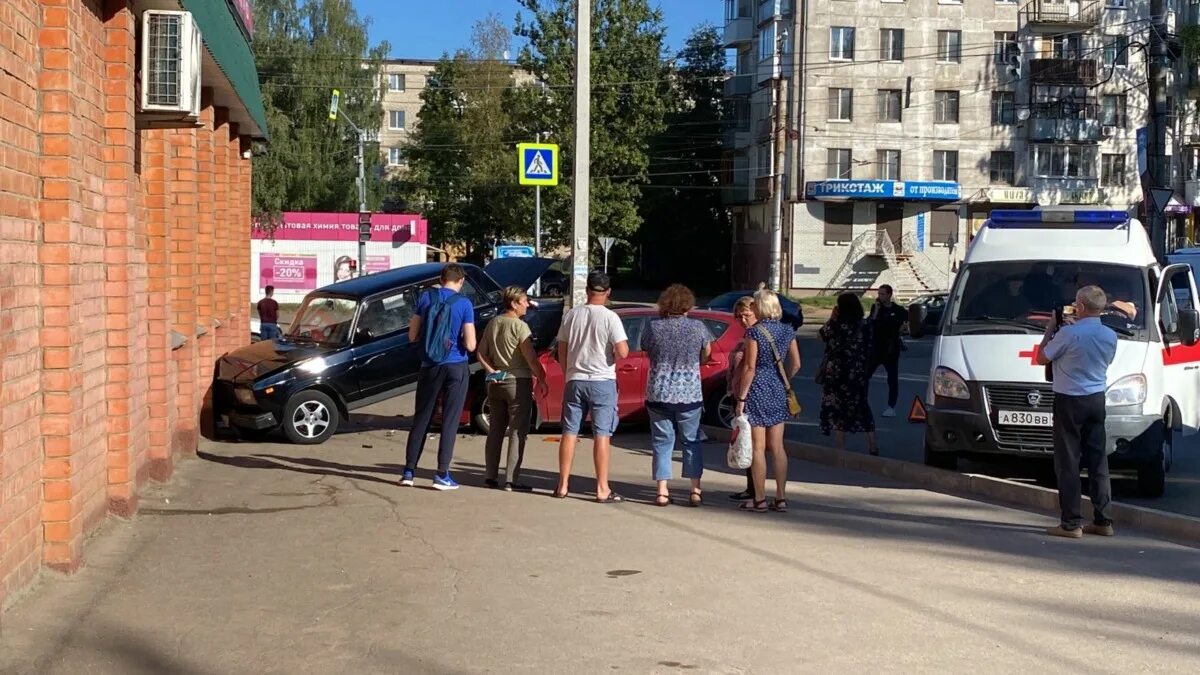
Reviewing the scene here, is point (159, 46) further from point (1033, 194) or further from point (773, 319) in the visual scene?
point (1033, 194)

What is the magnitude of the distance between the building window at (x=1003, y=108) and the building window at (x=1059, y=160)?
1842 millimetres

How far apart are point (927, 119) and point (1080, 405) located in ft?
178

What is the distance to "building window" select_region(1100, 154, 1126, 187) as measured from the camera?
2498 inches

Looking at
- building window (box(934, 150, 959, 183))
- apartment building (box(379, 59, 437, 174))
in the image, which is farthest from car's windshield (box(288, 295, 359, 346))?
apartment building (box(379, 59, 437, 174))

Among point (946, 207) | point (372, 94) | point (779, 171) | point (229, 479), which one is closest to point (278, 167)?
point (372, 94)

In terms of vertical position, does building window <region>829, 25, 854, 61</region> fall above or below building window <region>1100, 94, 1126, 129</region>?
above

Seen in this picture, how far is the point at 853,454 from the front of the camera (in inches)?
530

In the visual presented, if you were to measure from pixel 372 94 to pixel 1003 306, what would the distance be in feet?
189

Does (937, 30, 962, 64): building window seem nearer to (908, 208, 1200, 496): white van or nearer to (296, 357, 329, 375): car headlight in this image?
(908, 208, 1200, 496): white van

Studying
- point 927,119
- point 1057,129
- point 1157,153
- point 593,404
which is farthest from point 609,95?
point 593,404

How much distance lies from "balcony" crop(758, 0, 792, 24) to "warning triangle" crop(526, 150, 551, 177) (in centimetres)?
4353

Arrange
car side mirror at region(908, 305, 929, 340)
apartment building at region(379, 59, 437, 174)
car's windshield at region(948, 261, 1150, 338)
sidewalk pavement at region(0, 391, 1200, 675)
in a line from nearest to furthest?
sidewalk pavement at region(0, 391, 1200, 675)
car's windshield at region(948, 261, 1150, 338)
car side mirror at region(908, 305, 929, 340)
apartment building at region(379, 59, 437, 174)

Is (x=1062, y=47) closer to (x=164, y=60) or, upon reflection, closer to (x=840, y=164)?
(x=840, y=164)

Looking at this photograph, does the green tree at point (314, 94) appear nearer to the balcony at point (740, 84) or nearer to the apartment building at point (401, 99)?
the balcony at point (740, 84)
